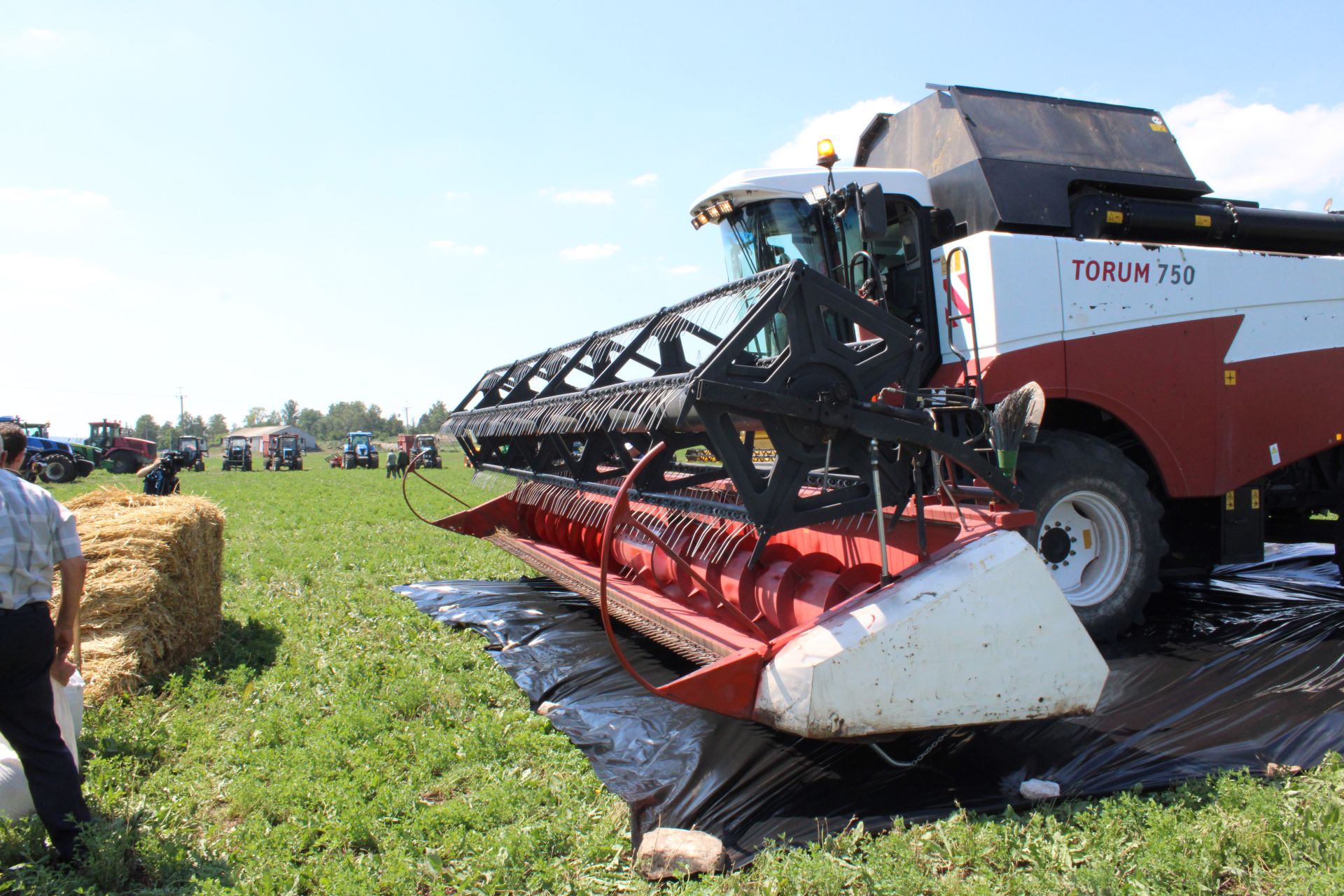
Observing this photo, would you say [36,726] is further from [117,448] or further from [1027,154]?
[117,448]

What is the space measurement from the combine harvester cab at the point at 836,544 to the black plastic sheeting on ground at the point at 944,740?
1.05ft

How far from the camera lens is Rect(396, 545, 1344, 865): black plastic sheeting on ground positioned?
3127 mm

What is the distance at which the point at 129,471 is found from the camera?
112ft

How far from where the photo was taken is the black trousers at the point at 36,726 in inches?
109

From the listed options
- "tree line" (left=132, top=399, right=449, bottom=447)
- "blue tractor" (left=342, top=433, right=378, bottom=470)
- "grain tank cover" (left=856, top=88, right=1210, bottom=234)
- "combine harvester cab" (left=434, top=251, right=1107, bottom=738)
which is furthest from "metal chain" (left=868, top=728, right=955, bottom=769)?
"tree line" (left=132, top=399, right=449, bottom=447)

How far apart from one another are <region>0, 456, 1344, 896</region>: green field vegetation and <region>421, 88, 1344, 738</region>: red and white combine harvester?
0.46 m

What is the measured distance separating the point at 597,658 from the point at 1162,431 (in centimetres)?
355

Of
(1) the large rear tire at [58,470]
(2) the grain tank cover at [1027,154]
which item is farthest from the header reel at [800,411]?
(1) the large rear tire at [58,470]

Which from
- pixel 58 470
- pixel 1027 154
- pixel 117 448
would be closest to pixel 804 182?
pixel 1027 154

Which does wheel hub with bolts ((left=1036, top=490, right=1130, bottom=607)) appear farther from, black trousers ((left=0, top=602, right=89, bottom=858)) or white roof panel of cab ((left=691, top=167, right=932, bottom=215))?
black trousers ((left=0, top=602, right=89, bottom=858))

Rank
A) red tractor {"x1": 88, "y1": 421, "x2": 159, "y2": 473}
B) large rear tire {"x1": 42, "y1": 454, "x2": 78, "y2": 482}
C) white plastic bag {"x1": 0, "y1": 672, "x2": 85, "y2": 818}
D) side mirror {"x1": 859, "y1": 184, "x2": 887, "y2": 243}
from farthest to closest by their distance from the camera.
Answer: red tractor {"x1": 88, "y1": 421, "x2": 159, "y2": 473}
large rear tire {"x1": 42, "y1": 454, "x2": 78, "y2": 482}
side mirror {"x1": 859, "y1": 184, "x2": 887, "y2": 243}
white plastic bag {"x1": 0, "y1": 672, "x2": 85, "y2": 818}

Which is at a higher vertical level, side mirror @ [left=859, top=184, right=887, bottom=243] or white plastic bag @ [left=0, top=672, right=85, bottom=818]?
side mirror @ [left=859, top=184, right=887, bottom=243]

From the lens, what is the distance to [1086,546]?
16.4 feet

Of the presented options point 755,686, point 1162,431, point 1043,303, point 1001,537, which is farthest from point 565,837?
point 1162,431
